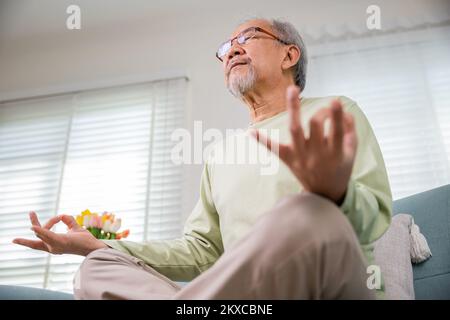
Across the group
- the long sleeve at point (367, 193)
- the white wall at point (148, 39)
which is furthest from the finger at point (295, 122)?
the white wall at point (148, 39)

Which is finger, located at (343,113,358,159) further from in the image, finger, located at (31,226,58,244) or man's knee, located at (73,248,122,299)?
finger, located at (31,226,58,244)

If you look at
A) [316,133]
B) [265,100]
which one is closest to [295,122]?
[316,133]

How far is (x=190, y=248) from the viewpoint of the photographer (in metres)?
1.25

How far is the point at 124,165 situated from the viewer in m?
2.94

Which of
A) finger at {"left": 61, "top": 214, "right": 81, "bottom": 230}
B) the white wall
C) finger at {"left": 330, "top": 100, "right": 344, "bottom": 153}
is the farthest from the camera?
the white wall

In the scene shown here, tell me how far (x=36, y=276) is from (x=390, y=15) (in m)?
2.70

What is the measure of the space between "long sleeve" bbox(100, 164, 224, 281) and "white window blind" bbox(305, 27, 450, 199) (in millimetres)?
1477

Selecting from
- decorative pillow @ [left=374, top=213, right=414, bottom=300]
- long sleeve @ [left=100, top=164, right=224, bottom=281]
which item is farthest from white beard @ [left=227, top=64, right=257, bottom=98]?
decorative pillow @ [left=374, top=213, right=414, bottom=300]

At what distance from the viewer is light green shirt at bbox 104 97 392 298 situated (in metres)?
0.86

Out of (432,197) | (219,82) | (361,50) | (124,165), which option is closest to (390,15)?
(361,50)

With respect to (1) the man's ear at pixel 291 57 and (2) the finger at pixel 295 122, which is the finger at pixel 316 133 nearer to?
(2) the finger at pixel 295 122

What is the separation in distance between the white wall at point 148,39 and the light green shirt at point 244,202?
1.41 metres

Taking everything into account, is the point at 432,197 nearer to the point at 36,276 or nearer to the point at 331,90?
the point at 331,90

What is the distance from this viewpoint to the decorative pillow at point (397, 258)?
1269mm
